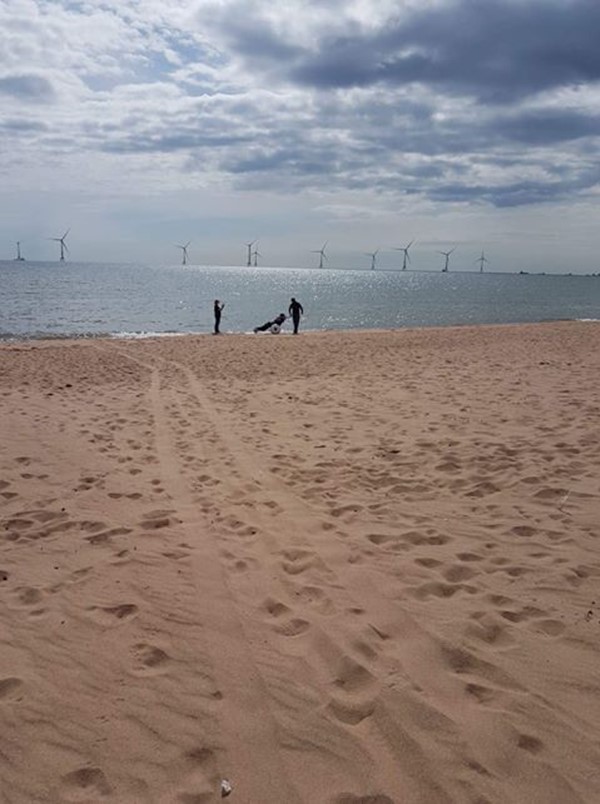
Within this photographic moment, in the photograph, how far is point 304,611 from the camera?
160 inches

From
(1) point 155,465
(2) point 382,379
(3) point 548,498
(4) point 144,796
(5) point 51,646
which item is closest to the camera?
(4) point 144,796

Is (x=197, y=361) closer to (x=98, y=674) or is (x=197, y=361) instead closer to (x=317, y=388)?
(x=317, y=388)

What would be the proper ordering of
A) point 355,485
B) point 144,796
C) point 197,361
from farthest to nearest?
point 197,361, point 355,485, point 144,796

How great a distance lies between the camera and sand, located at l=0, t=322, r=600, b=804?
9.11ft

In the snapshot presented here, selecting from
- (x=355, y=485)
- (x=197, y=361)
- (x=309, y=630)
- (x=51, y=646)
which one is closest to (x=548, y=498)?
(x=355, y=485)

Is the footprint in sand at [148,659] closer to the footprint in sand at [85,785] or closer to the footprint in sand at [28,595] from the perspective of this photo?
the footprint in sand at [85,785]

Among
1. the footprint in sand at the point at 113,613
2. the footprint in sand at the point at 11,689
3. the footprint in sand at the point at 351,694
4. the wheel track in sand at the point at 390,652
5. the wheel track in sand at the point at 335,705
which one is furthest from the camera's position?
the footprint in sand at the point at 113,613

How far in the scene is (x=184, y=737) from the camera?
2939mm

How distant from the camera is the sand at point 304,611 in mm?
2775

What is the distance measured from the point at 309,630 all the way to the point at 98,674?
132 cm

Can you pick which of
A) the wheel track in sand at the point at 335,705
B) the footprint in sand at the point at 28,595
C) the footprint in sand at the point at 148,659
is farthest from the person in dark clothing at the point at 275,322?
the footprint in sand at the point at 148,659

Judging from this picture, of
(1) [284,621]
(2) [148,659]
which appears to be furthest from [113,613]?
(1) [284,621]

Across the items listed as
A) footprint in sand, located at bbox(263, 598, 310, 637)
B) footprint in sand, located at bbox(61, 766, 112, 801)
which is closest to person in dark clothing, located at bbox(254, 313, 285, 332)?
footprint in sand, located at bbox(263, 598, 310, 637)

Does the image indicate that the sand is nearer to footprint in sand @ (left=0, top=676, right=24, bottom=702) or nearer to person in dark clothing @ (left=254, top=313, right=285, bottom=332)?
footprint in sand @ (left=0, top=676, right=24, bottom=702)
